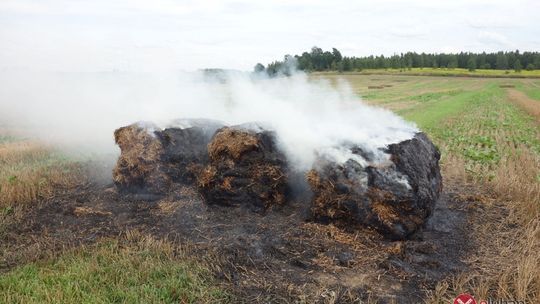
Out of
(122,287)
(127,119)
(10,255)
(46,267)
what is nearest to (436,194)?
(122,287)

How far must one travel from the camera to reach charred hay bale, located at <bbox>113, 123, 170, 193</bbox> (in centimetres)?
864

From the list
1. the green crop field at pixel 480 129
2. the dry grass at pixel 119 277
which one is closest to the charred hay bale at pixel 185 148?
the dry grass at pixel 119 277

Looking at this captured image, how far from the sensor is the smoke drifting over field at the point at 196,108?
7730 millimetres

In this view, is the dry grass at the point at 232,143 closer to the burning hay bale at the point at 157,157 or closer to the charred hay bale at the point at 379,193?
the burning hay bale at the point at 157,157

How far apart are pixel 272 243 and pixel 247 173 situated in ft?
5.52

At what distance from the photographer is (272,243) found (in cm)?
643

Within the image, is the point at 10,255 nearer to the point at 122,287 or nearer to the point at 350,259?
the point at 122,287

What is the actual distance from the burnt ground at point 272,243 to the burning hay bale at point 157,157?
0.33m

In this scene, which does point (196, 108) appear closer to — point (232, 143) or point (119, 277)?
point (232, 143)

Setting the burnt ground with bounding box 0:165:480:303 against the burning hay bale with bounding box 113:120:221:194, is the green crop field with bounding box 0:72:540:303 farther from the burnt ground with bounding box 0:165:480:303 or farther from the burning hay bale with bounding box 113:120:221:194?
the burning hay bale with bounding box 113:120:221:194

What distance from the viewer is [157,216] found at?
760cm

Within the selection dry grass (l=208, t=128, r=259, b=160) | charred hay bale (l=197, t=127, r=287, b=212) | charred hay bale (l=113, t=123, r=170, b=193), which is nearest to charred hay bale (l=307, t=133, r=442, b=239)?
charred hay bale (l=197, t=127, r=287, b=212)

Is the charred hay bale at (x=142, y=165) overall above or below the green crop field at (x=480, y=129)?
above

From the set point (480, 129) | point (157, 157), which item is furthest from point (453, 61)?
point (157, 157)
